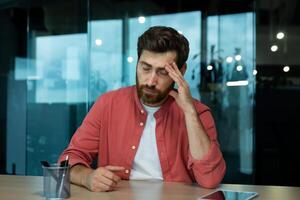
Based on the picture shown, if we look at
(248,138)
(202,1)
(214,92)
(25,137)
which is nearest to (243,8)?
(202,1)

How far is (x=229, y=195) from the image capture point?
150cm

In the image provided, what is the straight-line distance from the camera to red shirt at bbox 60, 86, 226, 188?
72.9 inches

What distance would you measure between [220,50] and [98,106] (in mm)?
2464

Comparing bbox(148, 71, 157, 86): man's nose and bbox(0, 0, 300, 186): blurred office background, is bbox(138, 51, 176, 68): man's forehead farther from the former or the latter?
bbox(0, 0, 300, 186): blurred office background

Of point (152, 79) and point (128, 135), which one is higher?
point (152, 79)

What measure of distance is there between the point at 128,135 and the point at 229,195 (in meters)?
0.55

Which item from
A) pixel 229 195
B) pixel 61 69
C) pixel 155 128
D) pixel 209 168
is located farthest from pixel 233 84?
pixel 229 195

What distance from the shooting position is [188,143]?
1.83 m

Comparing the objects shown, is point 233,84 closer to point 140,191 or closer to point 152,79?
point 152,79

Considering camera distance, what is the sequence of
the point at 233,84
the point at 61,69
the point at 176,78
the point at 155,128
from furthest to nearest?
1. the point at 61,69
2. the point at 233,84
3. the point at 155,128
4. the point at 176,78

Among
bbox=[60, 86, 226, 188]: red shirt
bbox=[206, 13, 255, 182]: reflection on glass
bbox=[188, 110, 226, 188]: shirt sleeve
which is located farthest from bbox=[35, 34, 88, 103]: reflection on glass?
bbox=[188, 110, 226, 188]: shirt sleeve

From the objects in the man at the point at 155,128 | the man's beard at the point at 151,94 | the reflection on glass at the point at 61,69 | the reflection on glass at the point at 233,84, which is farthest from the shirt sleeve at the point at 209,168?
the reflection on glass at the point at 61,69

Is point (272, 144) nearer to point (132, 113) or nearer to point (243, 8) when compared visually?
point (243, 8)

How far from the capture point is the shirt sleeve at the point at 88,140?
1857mm
